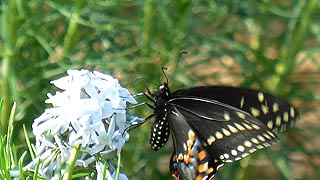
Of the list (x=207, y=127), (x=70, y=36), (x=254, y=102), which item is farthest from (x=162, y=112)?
(x=70, y=36)

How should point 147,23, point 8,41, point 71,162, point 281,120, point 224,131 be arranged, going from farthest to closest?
point 147,23, point 8,41, point 281,120, point 224,131, point 71,162

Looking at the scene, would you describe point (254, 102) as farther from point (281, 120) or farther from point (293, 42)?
point (293, 42)

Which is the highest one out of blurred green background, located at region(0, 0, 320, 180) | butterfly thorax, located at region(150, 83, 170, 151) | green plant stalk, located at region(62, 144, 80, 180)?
green plant stalk, located at region(62, 144, 80, 180)

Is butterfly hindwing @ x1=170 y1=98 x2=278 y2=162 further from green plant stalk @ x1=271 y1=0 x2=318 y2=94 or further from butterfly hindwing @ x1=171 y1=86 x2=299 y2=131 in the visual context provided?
green plant stalk @ x1=271 y1=0 x2=318 y2=94

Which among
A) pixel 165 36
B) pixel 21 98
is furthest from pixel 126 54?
pixel 21 98

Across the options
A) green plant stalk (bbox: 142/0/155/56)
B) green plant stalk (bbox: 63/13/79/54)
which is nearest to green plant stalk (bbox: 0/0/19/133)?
green plant stalk (bbox: 63/13/79/54)

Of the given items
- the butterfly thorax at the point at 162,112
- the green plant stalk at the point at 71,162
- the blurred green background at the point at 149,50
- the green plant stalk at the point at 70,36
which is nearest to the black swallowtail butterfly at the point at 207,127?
the butterfly thorax at the point at 162,112
